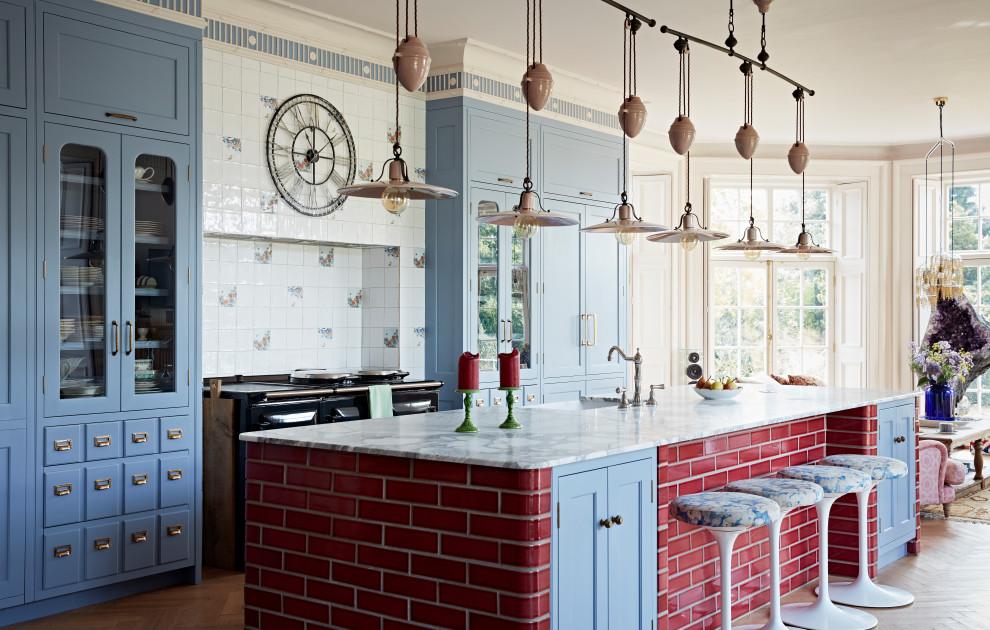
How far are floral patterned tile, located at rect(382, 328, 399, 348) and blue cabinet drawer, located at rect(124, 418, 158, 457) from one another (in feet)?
A: 6.08

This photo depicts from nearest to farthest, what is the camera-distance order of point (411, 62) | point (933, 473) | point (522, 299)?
point (411, 62)
point (933, 473)
point (522, 299)

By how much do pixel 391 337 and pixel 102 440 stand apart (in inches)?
83.9

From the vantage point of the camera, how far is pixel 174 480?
443cm

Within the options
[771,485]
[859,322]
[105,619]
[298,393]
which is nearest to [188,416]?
[298,393]

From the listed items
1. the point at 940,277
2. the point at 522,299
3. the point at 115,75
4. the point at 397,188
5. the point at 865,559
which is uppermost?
the point at 115,75

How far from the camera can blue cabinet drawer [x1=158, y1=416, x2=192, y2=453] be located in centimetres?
438

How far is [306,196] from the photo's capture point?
211 inches

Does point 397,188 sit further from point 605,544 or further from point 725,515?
point 725,515

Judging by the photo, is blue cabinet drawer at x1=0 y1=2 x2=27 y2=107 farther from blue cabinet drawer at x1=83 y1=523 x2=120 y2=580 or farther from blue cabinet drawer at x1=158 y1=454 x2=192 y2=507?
blue cabinet drawer at x1=83 y1=523 x2=120 y2=580

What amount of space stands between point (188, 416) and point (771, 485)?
2.74 meters

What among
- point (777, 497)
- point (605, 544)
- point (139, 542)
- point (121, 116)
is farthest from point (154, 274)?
point (777, 497)

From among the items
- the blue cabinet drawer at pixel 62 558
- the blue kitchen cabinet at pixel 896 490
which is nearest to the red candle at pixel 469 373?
the blue cabinet drawer at pixel 62 558

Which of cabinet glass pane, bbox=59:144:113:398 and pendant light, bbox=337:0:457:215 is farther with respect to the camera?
cabinet glass pane, bbox=59:144:113:398

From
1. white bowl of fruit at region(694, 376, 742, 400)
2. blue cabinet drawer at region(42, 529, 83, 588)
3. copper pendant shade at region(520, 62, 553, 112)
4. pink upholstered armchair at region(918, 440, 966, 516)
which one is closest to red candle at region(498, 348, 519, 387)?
copper pendant shade at region(520, 62, 553, 112)
